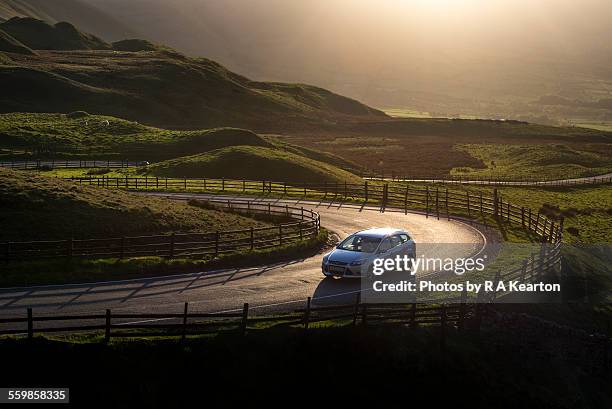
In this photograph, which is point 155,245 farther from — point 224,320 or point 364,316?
point 364,316

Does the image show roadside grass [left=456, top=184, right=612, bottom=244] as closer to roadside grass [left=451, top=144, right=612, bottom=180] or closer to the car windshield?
roadside grass [left=451, top=144, right=612, bottom=180]

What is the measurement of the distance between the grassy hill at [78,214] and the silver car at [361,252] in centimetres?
1134

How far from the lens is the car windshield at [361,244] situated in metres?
30.2

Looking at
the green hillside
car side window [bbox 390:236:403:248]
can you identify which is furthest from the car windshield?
the green hillside

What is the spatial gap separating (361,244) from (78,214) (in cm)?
1456

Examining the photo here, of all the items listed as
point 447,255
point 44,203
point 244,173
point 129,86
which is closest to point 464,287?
point 447,255

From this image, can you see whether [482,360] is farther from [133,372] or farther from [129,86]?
[129,86]

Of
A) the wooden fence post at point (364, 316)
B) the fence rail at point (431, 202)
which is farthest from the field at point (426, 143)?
the wooden fence post at point (364, 316)

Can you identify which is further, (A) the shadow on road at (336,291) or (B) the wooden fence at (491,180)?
(B) the wooden fence at (491,180)

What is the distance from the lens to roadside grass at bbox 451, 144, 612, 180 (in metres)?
113

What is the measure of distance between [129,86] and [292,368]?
6678 inches

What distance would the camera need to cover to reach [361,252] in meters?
30.0

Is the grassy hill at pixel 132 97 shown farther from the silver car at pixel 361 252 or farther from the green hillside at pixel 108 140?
the silver car at pixel 361 252

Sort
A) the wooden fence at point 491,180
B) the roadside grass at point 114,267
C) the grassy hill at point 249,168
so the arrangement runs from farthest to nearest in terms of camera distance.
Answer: the wooden fence at point 491,180
the grassy hill at point 249,168
the roadside grass at point 114,267
